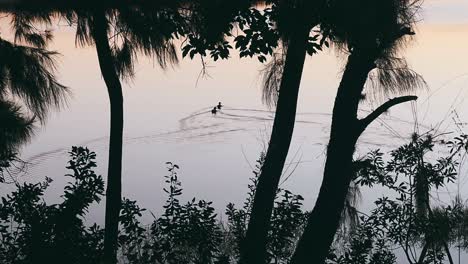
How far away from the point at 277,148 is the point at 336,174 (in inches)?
14.9

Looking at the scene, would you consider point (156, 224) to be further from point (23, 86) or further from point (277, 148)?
point (23, 86)

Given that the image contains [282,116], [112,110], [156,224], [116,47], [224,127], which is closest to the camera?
[282,116]

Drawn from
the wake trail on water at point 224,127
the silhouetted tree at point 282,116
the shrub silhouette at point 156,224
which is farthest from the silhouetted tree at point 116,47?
the wake trail on water at point 224,127

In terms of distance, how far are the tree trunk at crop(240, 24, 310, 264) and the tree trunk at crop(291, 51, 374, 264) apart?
0.88 ft

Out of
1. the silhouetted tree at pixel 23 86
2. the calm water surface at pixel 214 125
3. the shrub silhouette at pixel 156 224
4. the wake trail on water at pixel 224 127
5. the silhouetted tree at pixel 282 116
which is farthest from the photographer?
the wake trail on water at pixel 224 127

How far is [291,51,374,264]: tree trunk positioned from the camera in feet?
9.30

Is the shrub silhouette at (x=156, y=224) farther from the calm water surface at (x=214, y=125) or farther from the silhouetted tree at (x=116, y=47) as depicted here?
the calm water surface at (x=214, y=125)

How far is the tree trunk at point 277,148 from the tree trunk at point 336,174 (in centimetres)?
27

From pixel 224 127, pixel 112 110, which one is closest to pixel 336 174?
pixel 112 110

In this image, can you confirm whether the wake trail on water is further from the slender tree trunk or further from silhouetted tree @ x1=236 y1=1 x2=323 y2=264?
silhouetted tree @ x1=236 y1=1 x2=323 y2=264

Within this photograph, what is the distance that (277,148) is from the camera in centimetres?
308

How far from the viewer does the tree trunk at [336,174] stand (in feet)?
9.30

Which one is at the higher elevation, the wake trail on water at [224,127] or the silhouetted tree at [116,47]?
the wake trail on water at [224,127]

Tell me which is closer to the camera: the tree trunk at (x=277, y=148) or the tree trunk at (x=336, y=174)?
the tree trunk at (x=336, y=174)
